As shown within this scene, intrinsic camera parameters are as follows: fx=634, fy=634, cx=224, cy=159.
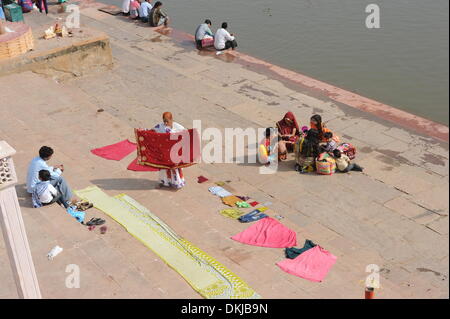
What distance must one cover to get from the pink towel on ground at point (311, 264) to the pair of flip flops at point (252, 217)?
1.17m

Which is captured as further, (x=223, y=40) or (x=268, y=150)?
(x=223, y=40)

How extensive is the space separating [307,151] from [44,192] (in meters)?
4.26

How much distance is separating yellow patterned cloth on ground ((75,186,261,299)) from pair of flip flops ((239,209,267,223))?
43.9 inches

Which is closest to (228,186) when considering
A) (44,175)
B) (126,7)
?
(44,175)

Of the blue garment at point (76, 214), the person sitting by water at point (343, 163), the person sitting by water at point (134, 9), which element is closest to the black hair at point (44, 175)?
the blue garment at point (76, 214)

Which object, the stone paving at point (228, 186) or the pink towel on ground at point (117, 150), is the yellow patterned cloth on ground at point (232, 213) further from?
the pink towel on ground at point (117, 150)

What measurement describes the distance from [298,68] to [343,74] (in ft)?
4.08

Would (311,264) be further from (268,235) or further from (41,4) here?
(41,4)

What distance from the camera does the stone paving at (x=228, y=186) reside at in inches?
288

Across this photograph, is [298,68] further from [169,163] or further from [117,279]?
[117,279]

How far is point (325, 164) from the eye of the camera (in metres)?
10.3

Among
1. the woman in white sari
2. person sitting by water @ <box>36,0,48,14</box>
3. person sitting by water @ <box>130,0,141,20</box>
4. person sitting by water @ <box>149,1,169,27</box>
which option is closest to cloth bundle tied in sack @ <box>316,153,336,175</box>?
the woman in white sari

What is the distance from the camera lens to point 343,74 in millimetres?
15094

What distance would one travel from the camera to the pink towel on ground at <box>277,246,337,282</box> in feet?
24.9
